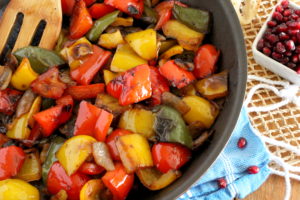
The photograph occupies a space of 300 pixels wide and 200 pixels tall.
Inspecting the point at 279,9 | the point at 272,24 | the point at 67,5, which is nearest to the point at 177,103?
the point at 67,5

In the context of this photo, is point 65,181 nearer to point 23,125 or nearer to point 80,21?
point 23,125

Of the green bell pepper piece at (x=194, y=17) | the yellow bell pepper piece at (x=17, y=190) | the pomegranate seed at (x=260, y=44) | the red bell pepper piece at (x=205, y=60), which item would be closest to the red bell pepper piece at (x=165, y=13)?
the green bell pepper piece at (x=194, y=17)

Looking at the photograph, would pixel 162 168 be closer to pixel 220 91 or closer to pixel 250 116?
pixel 220 91

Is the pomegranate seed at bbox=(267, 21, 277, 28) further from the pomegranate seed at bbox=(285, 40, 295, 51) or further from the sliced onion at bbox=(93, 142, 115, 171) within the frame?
the sliced onion at bbox=(93, 142, 115, 171)

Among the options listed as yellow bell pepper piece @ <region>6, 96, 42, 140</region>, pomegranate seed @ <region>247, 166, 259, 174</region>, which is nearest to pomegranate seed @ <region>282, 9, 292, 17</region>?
pomegranate seed @ <region>247, 166, 259, 174</region>

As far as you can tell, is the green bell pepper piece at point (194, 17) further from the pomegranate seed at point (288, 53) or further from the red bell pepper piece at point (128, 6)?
the pomegranate seed at point (288, 53)

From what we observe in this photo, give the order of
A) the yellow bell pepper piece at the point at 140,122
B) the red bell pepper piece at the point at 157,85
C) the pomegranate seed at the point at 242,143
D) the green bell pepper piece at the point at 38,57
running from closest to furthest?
the yellow bell pepper piece at the point at 140,122
the red bell pepper piece at the point at 157,85
the green bell pepper piece at the point at 38,57
the pomegranate seed at the point at 242,143

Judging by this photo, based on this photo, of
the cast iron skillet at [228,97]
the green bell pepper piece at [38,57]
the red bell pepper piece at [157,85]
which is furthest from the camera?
the green bell pepper piece at [38,57]

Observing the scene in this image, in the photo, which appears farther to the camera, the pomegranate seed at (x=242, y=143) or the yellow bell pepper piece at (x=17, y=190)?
the pomegranate seed at (x=242, y=143)
